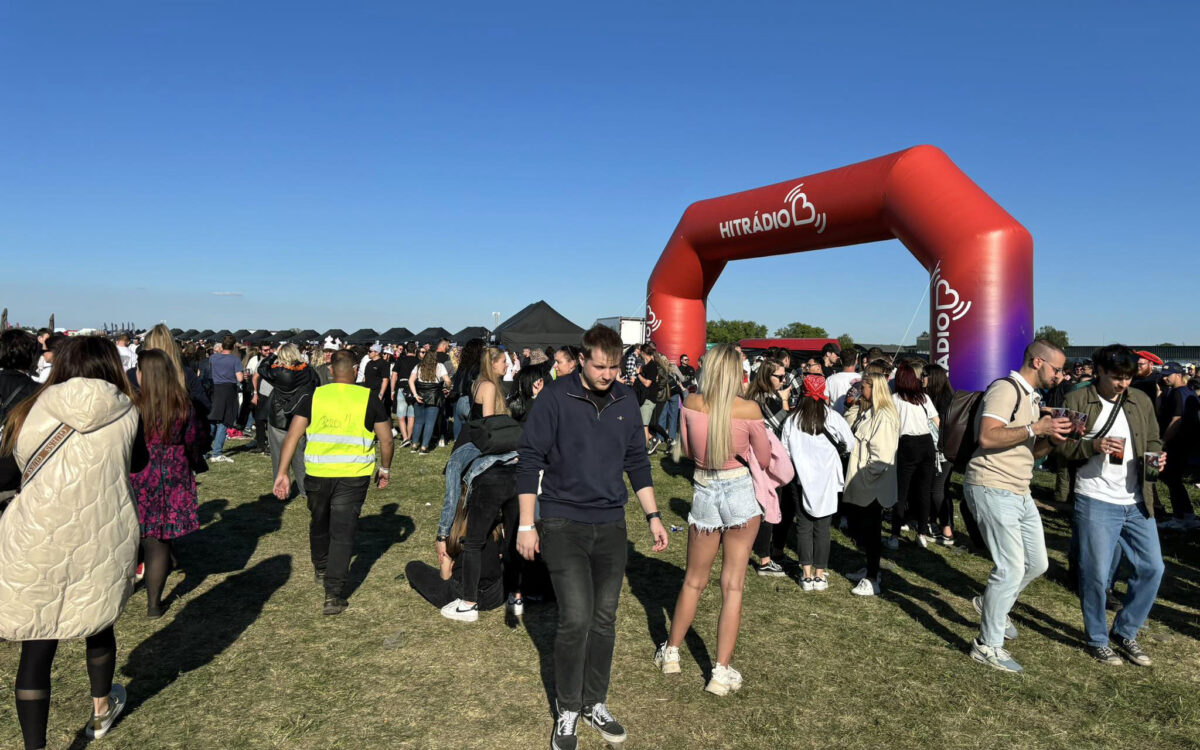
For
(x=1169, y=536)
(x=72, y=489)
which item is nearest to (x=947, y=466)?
(x=1169, y=536)

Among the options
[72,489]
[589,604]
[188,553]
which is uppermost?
[72,489]

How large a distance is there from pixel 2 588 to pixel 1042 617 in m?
6.01

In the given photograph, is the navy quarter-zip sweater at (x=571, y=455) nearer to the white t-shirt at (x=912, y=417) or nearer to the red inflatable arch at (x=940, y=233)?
the white t-shirt at (x=912, y=417)

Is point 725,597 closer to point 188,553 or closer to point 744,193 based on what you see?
point 188,553

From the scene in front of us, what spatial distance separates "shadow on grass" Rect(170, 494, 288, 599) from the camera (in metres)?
5.79

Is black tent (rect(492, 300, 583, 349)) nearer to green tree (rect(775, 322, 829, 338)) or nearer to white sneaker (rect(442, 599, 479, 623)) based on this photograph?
white sneaker (rect(442, 599, 479, 623))

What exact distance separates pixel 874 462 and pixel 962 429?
4.46ft

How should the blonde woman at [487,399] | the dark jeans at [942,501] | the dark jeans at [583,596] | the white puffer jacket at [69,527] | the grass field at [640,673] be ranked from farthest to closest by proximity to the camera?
the dark jeans at [942,501] → the blonde woman at [487,399] → the grass field at [640,673] → the dark jeans at [583,596] → the white puffer jacket at [69,527]

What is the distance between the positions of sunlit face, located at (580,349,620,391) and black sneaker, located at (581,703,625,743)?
59.7 inches

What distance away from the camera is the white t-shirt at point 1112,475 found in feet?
13.8

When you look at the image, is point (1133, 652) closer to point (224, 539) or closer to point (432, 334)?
point (224, 539)

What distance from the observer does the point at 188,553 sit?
6250 millimetres

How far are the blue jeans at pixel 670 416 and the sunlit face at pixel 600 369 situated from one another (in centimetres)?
916

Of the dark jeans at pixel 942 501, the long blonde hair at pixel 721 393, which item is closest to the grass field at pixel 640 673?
the dark jeans at pixel 942 501
